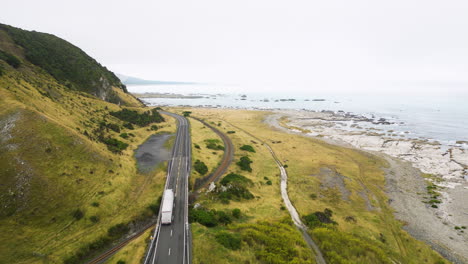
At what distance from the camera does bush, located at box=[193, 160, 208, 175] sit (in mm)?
52359

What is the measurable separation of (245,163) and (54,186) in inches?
1744

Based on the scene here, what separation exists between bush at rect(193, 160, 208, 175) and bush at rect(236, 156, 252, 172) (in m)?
11.5

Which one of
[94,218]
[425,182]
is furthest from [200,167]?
[425,182]

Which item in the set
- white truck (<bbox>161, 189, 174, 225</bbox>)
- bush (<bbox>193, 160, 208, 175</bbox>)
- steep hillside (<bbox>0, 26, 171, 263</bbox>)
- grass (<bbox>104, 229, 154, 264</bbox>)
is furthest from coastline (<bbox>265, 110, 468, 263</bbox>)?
steep hillside (<bbox>0, 26, 171, 263</bbox>)

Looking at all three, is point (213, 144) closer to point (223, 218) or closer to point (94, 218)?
point (223, 218)

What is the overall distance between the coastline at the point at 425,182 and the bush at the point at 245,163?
121 ft

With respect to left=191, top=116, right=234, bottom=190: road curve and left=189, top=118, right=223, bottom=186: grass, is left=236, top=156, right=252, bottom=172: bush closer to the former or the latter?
left=191, top=116, right=234, bottom=190: road curve

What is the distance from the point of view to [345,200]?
47969 millimetres

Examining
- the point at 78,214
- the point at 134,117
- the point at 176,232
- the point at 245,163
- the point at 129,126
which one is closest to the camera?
the point at 176,232

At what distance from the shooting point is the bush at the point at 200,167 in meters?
52.4

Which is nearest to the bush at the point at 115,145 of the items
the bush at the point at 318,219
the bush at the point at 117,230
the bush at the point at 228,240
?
the bush at the point at 117,230

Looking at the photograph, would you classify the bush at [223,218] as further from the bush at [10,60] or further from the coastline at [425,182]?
the bush at [10,60]

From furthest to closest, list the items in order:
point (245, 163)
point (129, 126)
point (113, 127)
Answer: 1. point (129, 126)
2. point (113, 127)
3. point (245, 163)

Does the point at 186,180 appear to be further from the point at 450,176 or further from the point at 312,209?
Answer: the point at 450,176
